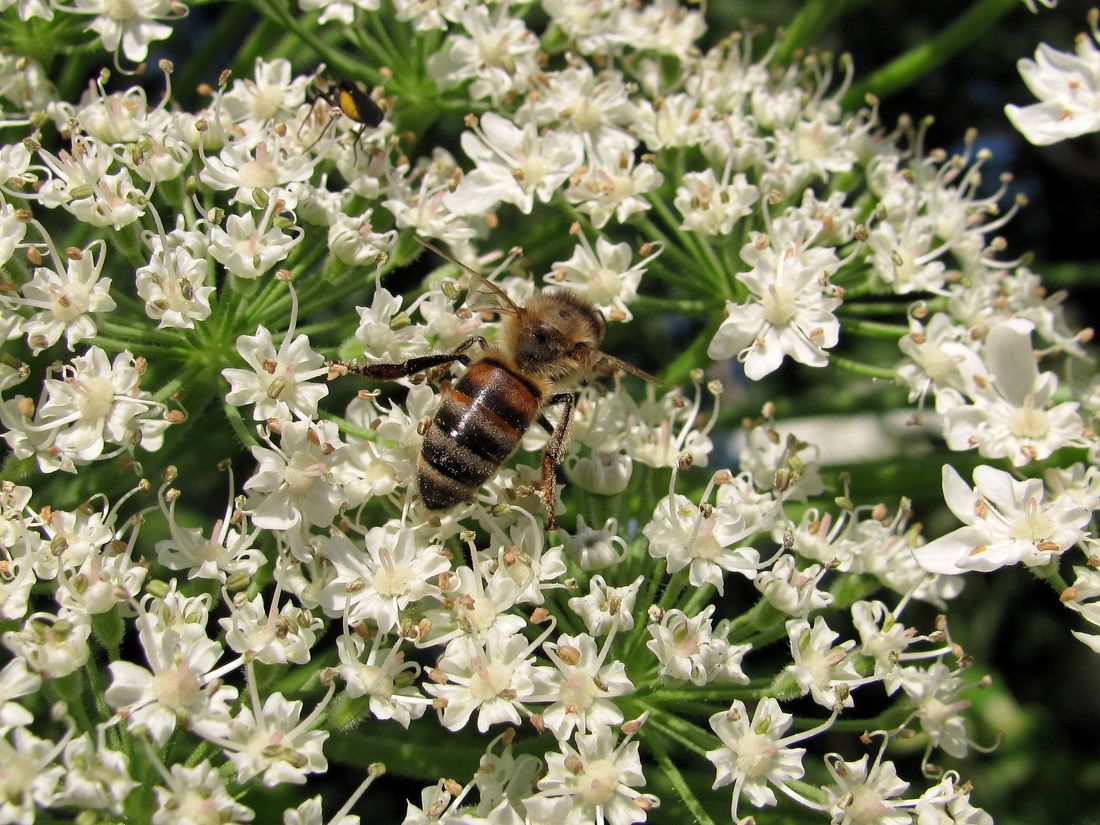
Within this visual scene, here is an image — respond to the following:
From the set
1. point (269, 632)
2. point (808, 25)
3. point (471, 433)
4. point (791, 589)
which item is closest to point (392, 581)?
point (269, 632)

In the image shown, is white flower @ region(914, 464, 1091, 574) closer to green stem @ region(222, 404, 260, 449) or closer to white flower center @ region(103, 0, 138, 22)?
green stem @ region(222, 404, 260, 449)

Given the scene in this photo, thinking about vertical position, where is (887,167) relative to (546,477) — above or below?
above

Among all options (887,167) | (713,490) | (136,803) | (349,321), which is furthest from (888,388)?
(136,803)

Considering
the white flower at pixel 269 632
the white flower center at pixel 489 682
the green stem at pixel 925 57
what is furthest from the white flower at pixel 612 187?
the white flower at pixel 269 632

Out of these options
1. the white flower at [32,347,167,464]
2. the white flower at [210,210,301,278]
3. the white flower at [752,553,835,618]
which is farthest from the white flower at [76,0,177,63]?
the white flower at [752,553,835,618]

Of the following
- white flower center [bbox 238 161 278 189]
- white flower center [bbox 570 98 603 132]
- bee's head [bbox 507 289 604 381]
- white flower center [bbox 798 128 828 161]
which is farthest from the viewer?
white flower center [bbox 798 128 828 161]

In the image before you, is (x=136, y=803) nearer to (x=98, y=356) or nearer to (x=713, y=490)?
(x=98, y=356)

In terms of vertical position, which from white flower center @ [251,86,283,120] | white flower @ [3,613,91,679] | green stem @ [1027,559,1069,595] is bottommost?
white flower @ [3,613,91,679]
